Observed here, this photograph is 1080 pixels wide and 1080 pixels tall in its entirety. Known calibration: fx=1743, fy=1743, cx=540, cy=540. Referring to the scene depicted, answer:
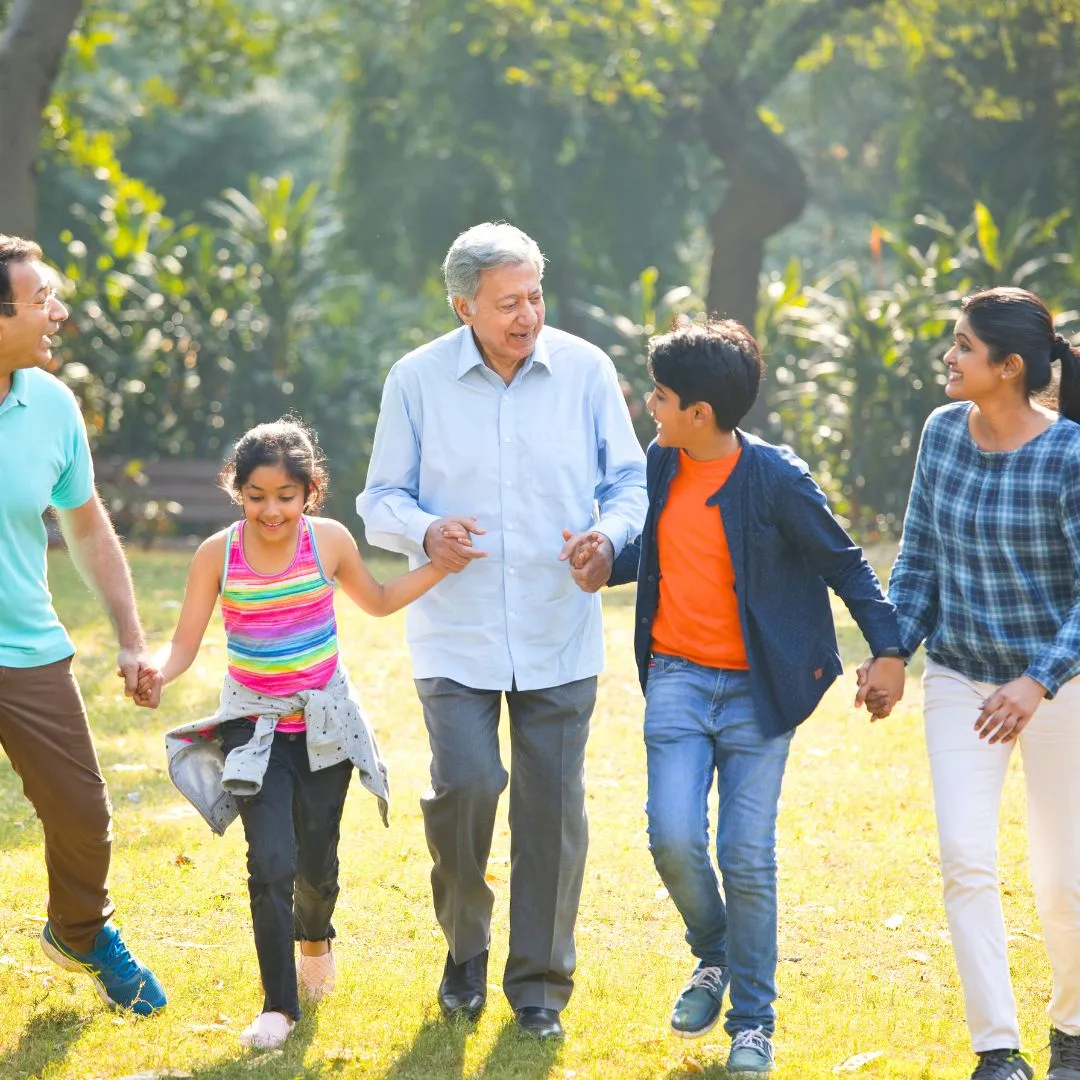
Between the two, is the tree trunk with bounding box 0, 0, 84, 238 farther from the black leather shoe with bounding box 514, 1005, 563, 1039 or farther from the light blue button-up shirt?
the black leather shoe with bounding box 514, 1005, 563, 1039

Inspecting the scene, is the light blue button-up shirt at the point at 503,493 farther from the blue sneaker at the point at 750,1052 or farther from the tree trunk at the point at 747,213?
the tree trunk at the point at 747,213

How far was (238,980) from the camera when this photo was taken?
520 centimetres

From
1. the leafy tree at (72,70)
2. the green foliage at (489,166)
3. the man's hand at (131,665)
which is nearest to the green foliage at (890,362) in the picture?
the leafy tree at (72,70)

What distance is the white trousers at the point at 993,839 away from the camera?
424cm

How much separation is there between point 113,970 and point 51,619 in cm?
103

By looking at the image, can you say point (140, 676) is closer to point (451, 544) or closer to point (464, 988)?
point (451, 544)

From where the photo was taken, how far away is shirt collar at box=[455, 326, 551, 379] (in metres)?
4.77

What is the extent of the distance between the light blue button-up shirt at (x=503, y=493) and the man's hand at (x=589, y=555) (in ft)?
0.19

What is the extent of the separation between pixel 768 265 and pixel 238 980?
3577cm

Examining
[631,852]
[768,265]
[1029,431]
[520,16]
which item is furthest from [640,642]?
[768,265]

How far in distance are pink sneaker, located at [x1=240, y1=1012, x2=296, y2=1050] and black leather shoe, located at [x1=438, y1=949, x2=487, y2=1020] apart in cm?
48

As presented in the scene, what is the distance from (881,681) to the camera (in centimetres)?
446

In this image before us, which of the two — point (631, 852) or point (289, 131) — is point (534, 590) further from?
point (289, 131)

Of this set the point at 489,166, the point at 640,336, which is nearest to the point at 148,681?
the point at 640,336
